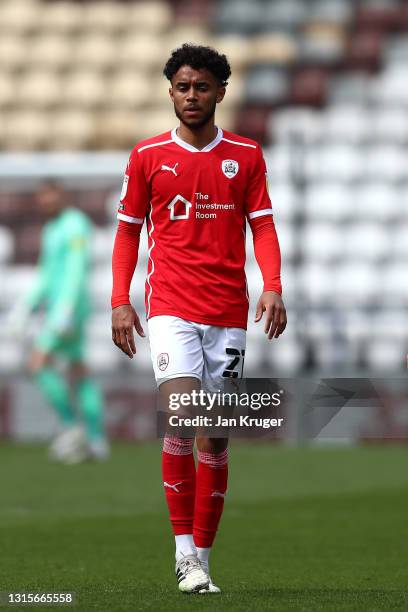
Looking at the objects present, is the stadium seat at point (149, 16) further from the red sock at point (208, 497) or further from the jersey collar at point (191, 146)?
the red sock at point (208, 497)

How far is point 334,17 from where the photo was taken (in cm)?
2022

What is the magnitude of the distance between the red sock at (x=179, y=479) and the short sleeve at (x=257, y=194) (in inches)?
33.7

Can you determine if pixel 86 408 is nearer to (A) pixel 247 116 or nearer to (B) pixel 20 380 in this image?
(B) pixel 20 380

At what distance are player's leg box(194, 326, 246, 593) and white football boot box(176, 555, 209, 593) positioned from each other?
0.09 meters

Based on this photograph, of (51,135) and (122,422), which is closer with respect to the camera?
(122,422)

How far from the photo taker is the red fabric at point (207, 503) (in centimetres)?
521

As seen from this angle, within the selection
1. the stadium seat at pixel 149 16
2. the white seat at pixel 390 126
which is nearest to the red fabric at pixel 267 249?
the white seat at pixel 390 126

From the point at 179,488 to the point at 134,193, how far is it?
1.06m

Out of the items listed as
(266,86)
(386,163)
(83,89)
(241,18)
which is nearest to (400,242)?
(386,163)

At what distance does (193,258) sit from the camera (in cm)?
511

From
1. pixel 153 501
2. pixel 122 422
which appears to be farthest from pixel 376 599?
pixel 122 422

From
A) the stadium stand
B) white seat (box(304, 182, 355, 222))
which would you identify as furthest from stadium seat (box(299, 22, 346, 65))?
white seat (box(304, 182, 355, 222))

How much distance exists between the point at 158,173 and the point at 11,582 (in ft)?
5.27

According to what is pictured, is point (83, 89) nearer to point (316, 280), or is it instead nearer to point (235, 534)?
point (316, 280)
